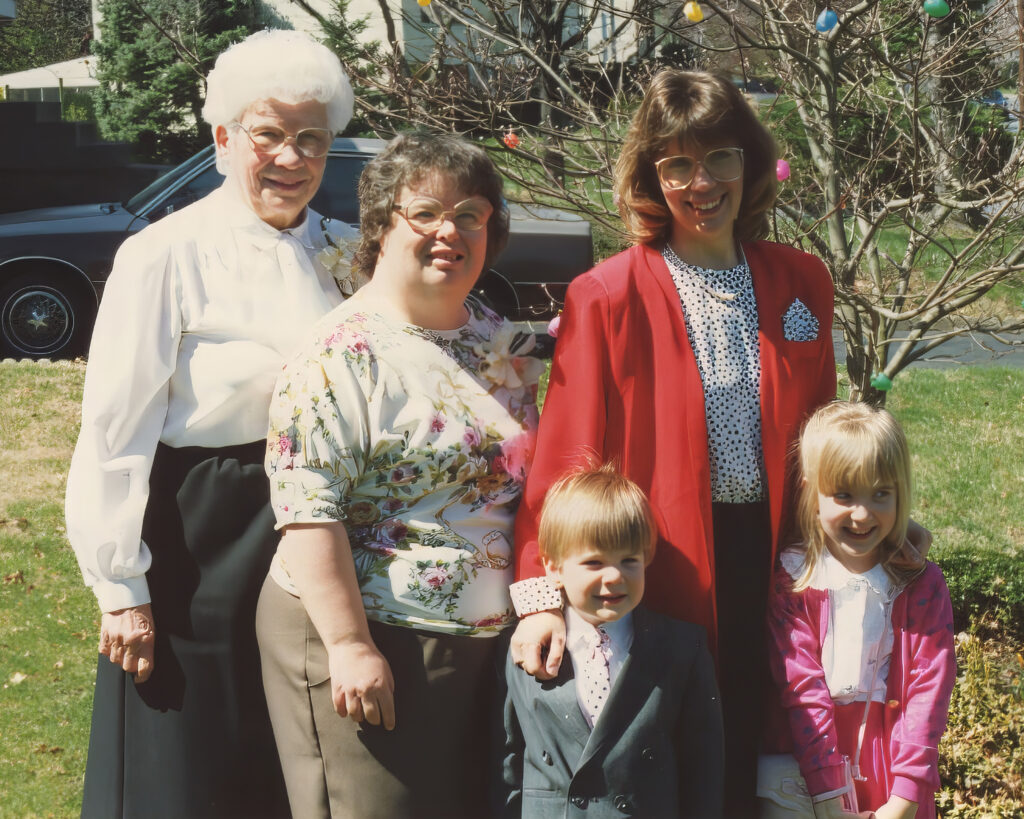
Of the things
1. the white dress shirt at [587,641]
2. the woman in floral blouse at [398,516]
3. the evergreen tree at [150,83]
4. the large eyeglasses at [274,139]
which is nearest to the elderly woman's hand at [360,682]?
the woman in floral blouse at [398,516]

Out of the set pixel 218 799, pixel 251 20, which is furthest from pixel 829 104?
pixel 251 20

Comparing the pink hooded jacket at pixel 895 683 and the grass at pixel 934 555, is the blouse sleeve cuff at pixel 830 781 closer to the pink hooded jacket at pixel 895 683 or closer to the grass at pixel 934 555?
the pink hooded jacket at pixel 895 683

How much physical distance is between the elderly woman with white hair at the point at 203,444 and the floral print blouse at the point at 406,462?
218 mm

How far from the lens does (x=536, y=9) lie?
4270 millimetres

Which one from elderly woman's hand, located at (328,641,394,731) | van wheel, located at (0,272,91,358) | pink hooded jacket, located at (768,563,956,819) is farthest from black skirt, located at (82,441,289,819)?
van wheel, located at (0,272,91,358)

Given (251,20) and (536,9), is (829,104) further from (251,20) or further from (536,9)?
(251,20)

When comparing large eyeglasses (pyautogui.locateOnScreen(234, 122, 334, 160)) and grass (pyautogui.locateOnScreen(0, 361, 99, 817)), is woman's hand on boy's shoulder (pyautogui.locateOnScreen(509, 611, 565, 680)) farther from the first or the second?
grass (pyautogui.locateOnScreen(0, 361, 99, 817))

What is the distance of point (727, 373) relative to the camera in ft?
7.96

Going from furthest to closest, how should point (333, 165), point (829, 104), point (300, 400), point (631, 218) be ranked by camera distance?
point (333, 165), point (829, 104), point (631, 218), point (300, 400)

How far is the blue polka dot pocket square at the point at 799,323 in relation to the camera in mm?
2469

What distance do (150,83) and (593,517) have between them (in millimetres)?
19119

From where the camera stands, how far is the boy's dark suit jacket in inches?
88.1

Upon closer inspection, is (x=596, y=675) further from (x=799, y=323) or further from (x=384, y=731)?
(x=799, y=323)

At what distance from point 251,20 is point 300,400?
60.2 feet
